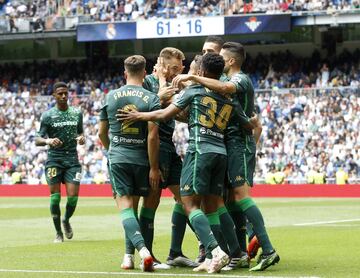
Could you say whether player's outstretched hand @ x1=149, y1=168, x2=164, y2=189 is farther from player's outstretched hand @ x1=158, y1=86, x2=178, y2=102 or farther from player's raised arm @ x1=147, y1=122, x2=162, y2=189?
player's outstretched hand @ x1=158, y1=86, x2=178, y2=102

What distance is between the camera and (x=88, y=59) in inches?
1998

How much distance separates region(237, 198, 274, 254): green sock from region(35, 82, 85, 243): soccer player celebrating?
5.61 metres

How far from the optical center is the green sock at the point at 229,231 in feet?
36.0

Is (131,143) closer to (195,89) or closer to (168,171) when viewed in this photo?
(168,171)

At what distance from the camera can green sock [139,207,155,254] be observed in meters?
11.6

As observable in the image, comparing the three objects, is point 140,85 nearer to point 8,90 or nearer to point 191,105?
point 191,105

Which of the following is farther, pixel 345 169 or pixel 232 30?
pixel 232 30

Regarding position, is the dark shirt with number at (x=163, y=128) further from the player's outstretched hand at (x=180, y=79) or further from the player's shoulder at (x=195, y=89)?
the player's shoulder at (x=195, y=89)

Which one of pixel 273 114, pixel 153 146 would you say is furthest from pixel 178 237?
pixel 273 114

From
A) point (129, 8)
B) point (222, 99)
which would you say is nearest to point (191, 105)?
point (222, 99)

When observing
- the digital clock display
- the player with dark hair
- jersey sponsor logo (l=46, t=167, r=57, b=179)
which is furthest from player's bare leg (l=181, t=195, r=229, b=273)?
the digital clock display

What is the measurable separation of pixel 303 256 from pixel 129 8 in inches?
1375

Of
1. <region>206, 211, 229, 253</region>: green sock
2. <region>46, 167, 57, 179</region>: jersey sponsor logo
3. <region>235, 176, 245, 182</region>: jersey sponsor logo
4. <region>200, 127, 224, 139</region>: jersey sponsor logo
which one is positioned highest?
<region>200, 127, 224, 139</region>: jersey sponsor logo

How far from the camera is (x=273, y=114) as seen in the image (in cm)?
3994
